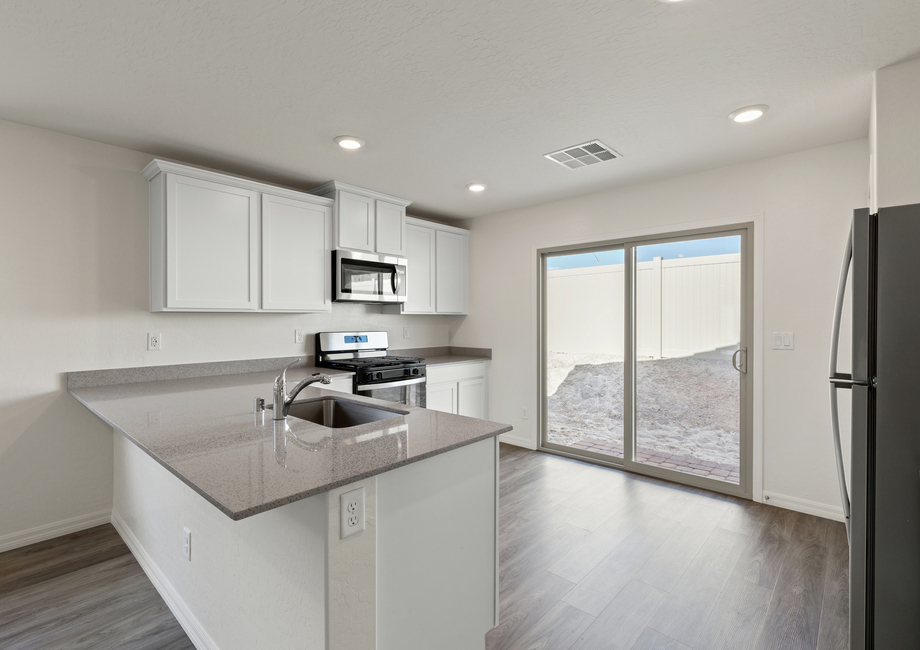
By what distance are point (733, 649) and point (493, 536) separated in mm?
1042

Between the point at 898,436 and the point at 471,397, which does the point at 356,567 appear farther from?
the point at 471,397

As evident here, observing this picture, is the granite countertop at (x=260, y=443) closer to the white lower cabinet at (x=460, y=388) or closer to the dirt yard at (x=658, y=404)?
the white lower cabinet at (x=460, y=388)

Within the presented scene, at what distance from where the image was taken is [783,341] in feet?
10.2

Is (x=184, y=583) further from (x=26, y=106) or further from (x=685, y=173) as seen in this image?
(x=685, y=173)

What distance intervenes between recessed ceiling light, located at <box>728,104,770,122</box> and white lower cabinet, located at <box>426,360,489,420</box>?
2.88 metres

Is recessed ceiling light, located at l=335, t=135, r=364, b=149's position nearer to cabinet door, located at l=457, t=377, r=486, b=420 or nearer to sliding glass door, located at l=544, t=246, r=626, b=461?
sliding glass door, located at l=544, t=246, r=626, b=461

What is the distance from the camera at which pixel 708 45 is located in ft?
6.17

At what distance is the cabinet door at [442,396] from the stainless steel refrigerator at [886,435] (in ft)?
10.1

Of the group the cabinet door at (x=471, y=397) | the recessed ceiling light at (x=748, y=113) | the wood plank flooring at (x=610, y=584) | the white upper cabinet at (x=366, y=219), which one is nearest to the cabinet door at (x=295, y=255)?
the white upper cabinet at (x=366, y=219)

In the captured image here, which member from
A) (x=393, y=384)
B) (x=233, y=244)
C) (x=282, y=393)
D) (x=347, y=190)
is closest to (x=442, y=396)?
(x=393, y=384)

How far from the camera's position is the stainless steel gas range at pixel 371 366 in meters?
3.60

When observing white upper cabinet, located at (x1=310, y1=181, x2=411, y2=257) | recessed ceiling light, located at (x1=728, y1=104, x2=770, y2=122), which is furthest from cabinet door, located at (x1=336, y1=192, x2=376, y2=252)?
recessed ceiling light, located at (x1=728, y1=104, x2=770, y2=122)

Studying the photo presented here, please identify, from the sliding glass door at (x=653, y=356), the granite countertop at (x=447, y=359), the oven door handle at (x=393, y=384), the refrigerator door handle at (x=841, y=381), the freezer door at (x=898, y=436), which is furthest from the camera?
the granite countertop at (x=447, y=359)

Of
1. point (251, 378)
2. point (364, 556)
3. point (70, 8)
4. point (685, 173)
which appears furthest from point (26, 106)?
point (685, 173)
